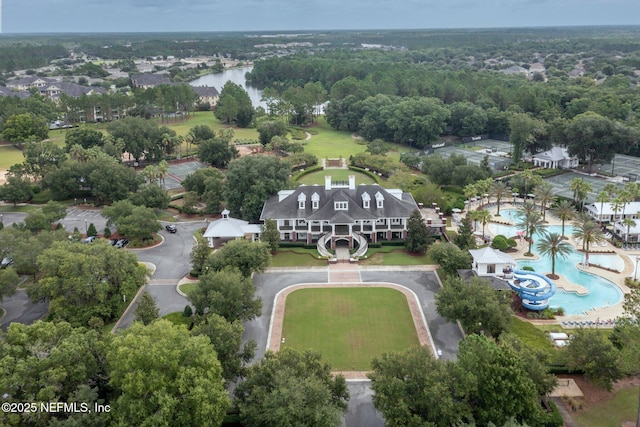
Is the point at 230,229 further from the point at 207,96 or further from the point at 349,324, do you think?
the point at 207,96

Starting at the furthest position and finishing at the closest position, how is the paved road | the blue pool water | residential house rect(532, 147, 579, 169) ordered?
residential house rect(532, 147, 579, 169) → the blue pool water → the paved road

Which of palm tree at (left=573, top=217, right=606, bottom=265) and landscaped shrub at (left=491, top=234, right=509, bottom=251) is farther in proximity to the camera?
landscaped shrub at (left=491, top=234, right=509, bottom=251)

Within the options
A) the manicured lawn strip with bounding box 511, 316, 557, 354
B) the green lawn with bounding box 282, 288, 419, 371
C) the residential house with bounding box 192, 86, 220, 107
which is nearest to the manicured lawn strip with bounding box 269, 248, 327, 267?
the green lawn with bounding box 282, 288, 419, 371

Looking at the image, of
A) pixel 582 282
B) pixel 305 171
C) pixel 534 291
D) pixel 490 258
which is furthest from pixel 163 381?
pixel 305 171

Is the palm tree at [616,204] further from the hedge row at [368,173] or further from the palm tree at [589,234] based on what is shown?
the hedge row at [368,173]

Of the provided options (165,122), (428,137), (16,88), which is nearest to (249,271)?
(428,137)

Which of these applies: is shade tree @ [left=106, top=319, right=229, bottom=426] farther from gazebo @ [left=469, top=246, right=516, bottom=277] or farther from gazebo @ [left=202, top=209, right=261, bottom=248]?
gazebo @ [left=202, top=209, right=261, bottom=248]
